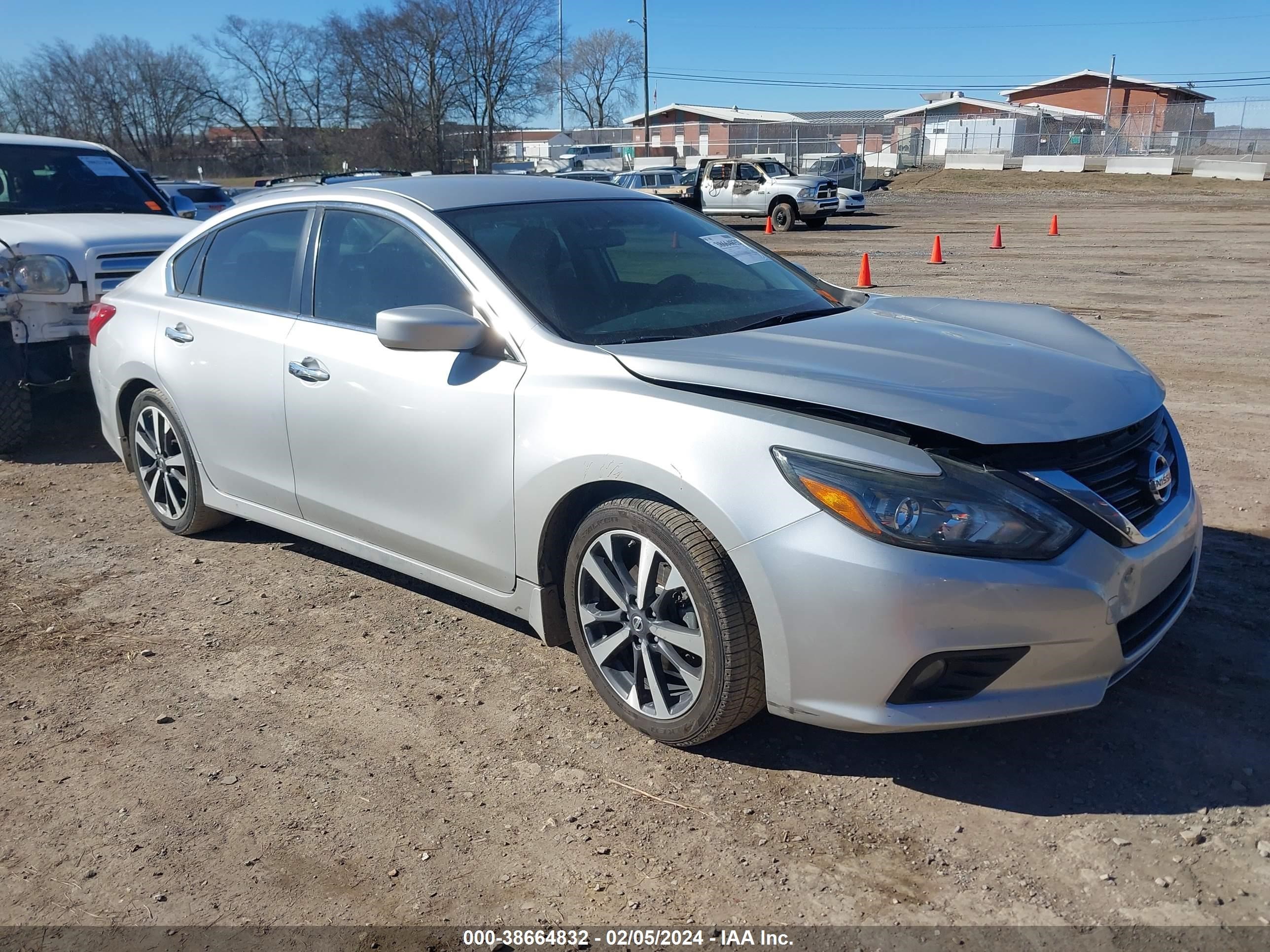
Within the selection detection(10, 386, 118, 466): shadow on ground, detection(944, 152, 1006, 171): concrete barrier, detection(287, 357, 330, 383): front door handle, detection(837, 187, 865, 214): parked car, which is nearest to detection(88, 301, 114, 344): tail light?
detection(10, 386, 118, 466): shadow on ground

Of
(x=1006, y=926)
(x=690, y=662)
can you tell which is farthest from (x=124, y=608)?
(x=1006, y=926)

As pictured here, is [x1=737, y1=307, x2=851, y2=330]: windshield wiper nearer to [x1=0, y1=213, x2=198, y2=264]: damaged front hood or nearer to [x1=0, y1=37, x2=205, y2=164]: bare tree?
[x1=0, y1=213, x2=198, y2=264]: damaged front hood

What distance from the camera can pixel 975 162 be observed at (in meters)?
49.5

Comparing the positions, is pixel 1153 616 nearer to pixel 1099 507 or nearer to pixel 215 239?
pixel 1099 507

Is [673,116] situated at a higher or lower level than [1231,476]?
higher

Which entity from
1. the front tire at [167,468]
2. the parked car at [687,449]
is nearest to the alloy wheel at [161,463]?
the front tire at [167,468]

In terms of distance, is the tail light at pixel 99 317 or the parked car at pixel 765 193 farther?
the parked car at pixel 765 193

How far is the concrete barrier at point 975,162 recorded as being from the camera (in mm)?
48500

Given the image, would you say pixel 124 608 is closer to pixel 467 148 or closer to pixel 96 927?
pixel 96 927

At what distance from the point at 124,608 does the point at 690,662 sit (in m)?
2.67

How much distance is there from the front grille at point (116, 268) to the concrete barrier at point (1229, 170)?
41201 mm

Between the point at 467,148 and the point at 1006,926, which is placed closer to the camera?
the point at 1006,926

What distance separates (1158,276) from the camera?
1459cm

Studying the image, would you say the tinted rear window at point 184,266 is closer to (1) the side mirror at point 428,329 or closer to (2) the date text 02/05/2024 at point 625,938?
(1) the side mirror at point 428,329
